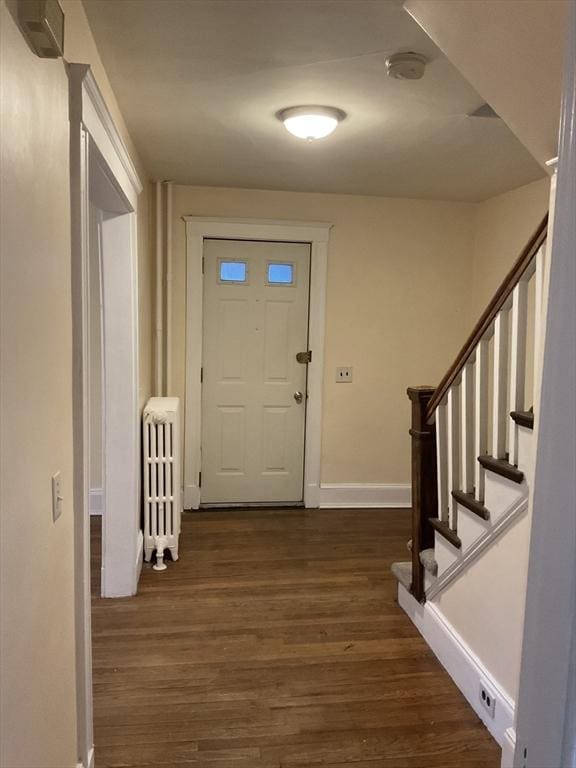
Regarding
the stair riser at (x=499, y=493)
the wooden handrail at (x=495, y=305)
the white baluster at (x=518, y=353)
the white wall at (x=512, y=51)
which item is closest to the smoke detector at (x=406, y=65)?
the white wall at (x=512, y=51)

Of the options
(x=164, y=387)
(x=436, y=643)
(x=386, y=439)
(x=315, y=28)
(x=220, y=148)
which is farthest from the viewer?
(x=386, y=439)

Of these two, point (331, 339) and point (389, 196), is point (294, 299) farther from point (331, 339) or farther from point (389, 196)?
point (389, 196)

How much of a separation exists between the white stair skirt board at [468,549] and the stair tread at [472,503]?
0.06m

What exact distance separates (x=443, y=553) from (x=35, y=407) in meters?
1.96

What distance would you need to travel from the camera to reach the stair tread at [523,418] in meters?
1.87

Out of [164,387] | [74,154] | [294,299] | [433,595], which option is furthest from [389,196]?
[74,154]

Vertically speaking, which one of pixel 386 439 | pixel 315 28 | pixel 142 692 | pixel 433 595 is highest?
pixel 315 28

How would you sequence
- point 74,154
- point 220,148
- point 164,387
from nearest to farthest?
point 74,154
point 220,148
point 164,387

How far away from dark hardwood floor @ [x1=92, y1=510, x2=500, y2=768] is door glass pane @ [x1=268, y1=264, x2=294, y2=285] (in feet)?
6.47

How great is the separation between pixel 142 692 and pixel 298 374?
2618 mm

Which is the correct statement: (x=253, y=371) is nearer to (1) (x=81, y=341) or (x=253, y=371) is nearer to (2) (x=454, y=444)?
(2) (x=454, y=444)

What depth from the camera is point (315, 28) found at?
180cm

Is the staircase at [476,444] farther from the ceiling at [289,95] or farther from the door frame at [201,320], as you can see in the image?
the door frame at [201,320]

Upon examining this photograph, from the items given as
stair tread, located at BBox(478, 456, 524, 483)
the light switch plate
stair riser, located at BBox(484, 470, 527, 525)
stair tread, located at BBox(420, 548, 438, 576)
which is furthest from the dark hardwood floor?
the light switch plate
